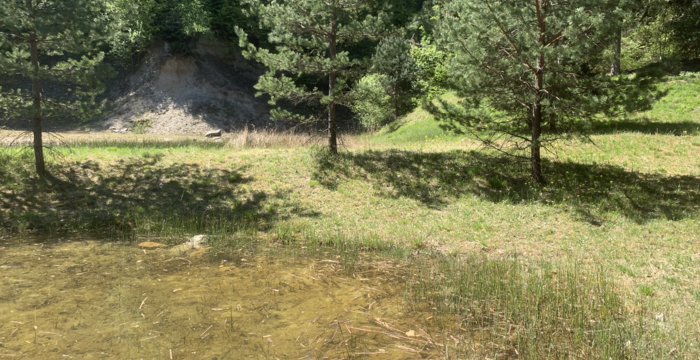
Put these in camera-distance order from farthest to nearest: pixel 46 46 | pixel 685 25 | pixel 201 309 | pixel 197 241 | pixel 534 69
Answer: pixel 685 25, pixel 46 46, pixel 534 69, pixel 197 241, pixel 201 309

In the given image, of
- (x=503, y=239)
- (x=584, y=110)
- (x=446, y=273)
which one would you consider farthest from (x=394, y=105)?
(x=446, y=273)

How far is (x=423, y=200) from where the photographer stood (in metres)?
12.3

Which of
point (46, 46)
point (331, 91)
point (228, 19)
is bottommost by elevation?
point (331, 91)

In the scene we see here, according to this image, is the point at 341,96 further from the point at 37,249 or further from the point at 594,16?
the point at 37,249

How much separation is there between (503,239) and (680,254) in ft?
10.1

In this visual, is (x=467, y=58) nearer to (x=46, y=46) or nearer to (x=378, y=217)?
(x=378, y=217)

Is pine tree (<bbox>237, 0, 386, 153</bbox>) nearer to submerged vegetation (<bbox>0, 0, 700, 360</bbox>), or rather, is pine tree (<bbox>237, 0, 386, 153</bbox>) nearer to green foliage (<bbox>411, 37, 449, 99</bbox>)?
submerged vegetation (<bbox>0, 0, 700, 360</bbox>)

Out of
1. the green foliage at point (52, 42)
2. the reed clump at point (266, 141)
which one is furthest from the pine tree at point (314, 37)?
the green foliage at point (52, 42)

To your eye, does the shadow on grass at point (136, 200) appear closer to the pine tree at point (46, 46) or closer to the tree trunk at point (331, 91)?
the pine tree at point (46, 46)

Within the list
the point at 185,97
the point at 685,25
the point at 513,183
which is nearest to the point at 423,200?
the point at 513,183

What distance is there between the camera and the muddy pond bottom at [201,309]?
498cm

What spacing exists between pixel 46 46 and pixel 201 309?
35.1ft

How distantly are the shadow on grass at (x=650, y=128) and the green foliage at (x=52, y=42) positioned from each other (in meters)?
16.4

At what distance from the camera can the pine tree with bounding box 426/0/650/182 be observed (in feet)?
35.0
